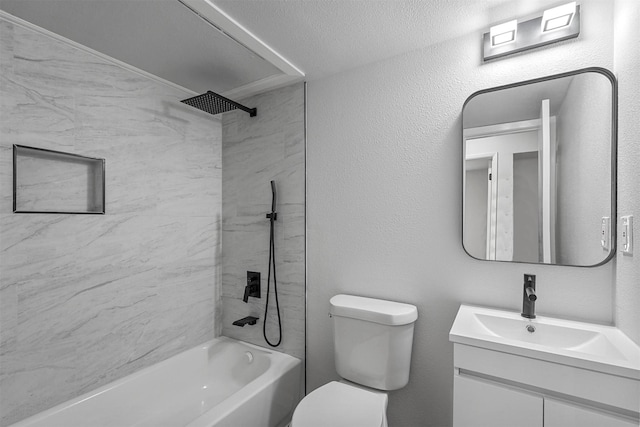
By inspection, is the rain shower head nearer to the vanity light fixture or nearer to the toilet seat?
the vanity light fixture

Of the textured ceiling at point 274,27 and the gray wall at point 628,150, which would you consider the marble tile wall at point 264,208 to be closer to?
the textured ceiling at point 274,27

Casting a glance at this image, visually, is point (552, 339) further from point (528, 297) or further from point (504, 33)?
point (504, 33)

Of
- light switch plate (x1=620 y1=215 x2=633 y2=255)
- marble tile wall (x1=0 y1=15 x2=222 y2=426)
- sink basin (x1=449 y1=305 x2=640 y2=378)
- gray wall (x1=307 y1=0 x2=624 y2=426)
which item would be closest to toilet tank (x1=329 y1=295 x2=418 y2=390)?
gray wall (x1=307 y1=0 x2=624 y2=426)

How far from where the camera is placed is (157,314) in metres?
2.02

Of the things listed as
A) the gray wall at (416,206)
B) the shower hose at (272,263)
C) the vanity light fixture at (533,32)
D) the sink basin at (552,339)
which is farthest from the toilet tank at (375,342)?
the vanity light fixture at (533,32)

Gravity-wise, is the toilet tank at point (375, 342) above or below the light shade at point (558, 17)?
below

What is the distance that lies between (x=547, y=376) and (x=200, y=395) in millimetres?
2002

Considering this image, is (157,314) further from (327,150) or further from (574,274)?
(574,274)

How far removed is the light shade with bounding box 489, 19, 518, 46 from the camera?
1435mm

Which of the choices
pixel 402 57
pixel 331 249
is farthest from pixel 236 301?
pixel 402 57

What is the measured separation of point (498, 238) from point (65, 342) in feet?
7.32

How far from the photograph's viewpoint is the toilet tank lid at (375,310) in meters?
1.58

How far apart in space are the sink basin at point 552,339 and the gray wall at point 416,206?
0.09 meters

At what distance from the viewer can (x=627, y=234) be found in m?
1.16
